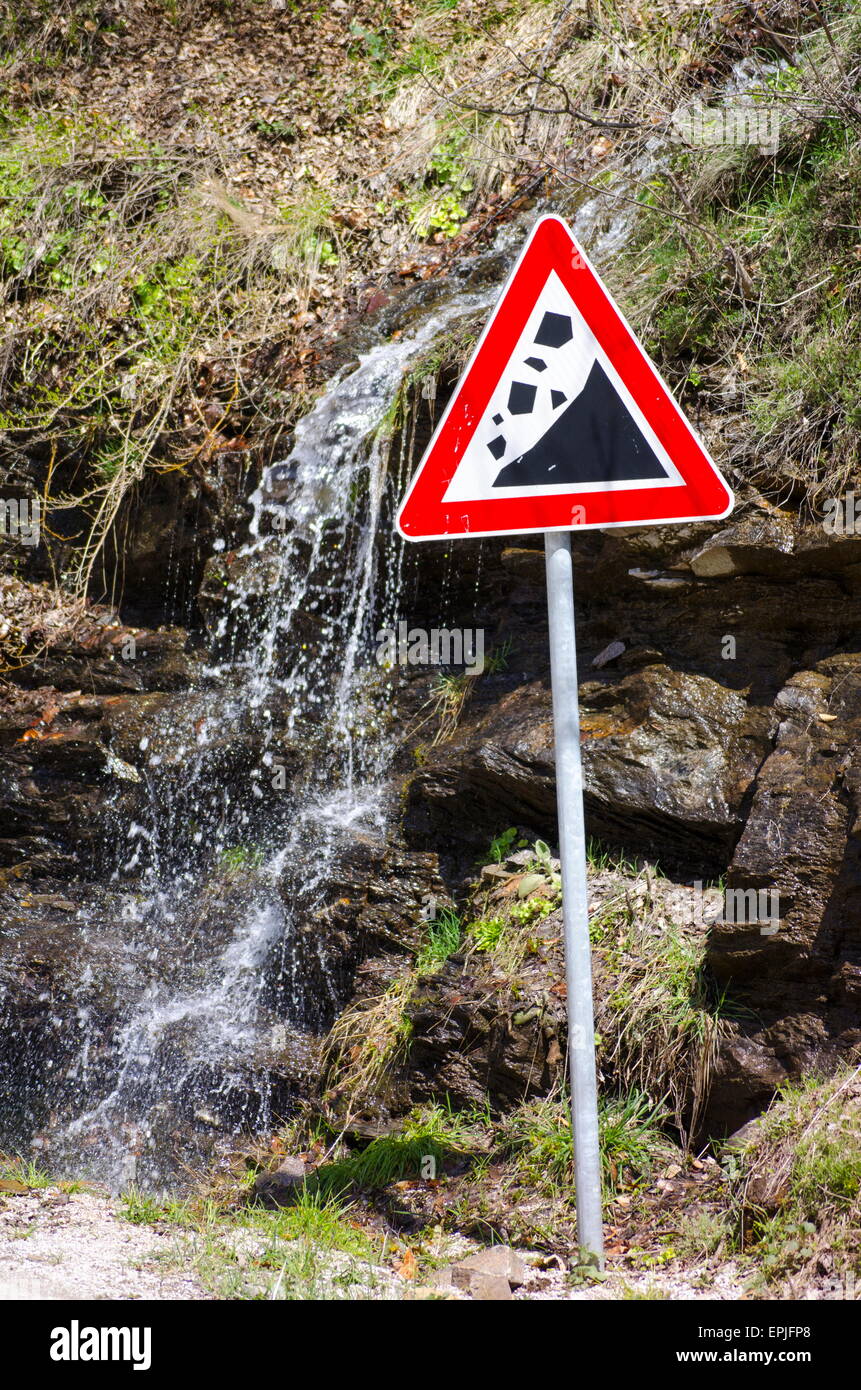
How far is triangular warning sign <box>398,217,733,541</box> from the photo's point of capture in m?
2.43

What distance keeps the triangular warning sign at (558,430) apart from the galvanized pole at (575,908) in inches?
5.4

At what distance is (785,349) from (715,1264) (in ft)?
11.8

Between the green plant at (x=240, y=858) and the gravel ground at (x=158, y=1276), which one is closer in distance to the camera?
the gravel ground at (x=158, y=1276)

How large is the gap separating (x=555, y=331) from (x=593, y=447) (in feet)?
0.99

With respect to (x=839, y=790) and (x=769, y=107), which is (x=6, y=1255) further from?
(x=769, y=107)

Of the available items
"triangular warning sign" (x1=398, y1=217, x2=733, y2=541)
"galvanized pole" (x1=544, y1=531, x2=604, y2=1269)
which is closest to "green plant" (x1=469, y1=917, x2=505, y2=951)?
"galvanized pole" (x1=544, y1=531, x2=604, y2=1269)

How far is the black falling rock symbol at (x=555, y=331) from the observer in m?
2.49

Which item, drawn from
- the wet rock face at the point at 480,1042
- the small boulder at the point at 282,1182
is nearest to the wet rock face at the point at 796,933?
the wet rock face at the point at 480,1042

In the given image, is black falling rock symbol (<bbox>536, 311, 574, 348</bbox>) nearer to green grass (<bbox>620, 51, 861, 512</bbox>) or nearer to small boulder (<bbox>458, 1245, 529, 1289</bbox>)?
green grass (<bbox>620, 51, 861, 512</bbox>)

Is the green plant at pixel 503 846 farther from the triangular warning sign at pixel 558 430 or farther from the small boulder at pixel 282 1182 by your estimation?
the triangular warning sign at pixel 558 430

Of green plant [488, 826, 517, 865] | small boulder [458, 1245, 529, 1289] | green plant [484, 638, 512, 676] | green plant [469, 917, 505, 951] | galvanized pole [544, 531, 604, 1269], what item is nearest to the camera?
galvanized pole [544, 531, 604, 1269]

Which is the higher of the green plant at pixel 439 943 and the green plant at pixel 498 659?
the green plant at pixel 498 659

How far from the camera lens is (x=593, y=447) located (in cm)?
245

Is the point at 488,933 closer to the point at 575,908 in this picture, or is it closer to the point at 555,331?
the point at 575,908
